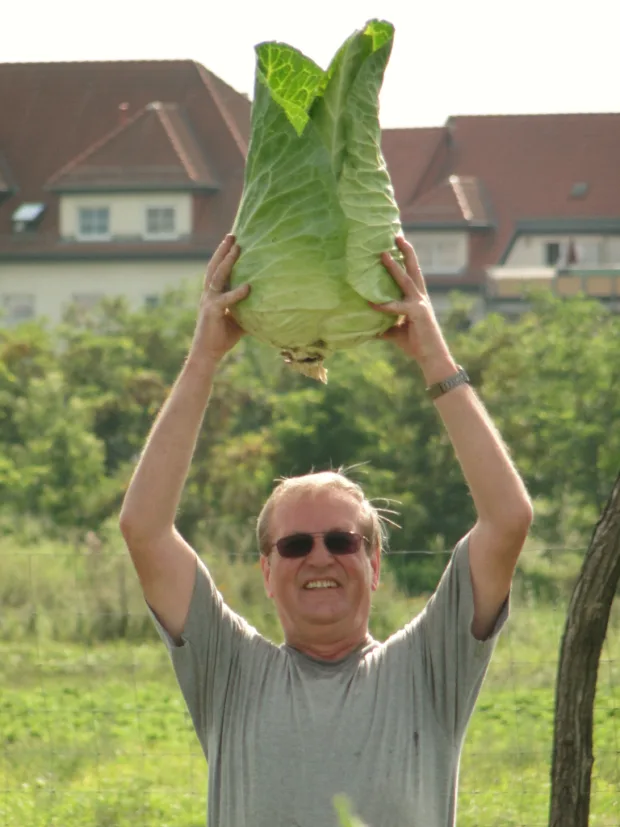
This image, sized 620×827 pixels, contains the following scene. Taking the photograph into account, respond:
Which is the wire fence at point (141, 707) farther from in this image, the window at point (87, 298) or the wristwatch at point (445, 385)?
the window at point (87, 298)

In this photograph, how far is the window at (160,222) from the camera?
47.5 meters

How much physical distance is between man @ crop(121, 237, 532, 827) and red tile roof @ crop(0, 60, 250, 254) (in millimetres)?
42901

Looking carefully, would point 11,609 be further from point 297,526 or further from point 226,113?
point 226,113

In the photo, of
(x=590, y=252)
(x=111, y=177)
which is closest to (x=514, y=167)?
(x=590, y=252)

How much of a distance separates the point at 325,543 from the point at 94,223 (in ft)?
151

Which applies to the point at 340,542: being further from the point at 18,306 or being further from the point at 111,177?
the point at 18,306

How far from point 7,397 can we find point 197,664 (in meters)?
21.7

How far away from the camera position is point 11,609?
45.3ft

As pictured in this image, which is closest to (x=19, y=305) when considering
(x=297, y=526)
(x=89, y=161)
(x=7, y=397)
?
(x=89, y=161)

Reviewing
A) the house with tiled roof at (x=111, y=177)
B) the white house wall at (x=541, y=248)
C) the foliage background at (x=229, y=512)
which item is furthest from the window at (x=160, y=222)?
the foliage background at (x=229, y=512)

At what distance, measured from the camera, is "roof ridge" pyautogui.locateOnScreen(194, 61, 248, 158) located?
156 feet

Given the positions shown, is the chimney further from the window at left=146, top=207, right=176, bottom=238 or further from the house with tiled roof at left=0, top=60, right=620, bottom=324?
the window at left=146, top=207, right=176, bottom=238

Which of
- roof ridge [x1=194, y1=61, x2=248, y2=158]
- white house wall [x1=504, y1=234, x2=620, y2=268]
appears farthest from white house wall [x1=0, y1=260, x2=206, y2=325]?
white house wall [x1=504, y1=234, x2=620, y2=268]

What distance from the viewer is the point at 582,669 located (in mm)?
5258
